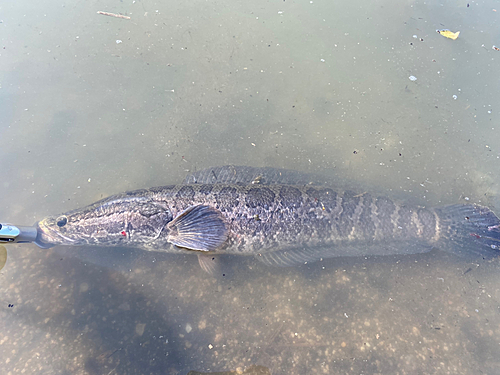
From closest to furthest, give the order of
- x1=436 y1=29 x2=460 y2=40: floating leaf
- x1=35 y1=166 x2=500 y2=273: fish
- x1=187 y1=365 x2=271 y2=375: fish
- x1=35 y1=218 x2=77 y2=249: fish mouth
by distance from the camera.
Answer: x1=187 y1=365 x2=271 y2=375: fish < x1=35 y1=166 x2=500 y2=273: fish < x1=35 y1=218 x2=77 y2=249: fish mouth < x1=436 y1=29 x2=460 y2=40: floating leaf

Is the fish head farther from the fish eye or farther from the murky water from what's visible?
the murky water

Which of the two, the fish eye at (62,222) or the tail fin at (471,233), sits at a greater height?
the fish eye at (62,222)

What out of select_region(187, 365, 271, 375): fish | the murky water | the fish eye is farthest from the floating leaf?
the fish eye

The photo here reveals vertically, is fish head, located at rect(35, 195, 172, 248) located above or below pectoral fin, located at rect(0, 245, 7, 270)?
above

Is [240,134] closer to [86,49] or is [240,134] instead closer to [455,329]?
[86,49]

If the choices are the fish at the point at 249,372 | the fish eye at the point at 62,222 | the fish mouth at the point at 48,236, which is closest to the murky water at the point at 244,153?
the fish at the point at 249,372

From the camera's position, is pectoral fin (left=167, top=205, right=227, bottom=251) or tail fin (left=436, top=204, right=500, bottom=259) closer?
pectoral fin (left=167, top=205, right=227, bottom=251)

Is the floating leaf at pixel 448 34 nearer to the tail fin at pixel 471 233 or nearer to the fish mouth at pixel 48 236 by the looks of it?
the tail fin at pixel 471 233
